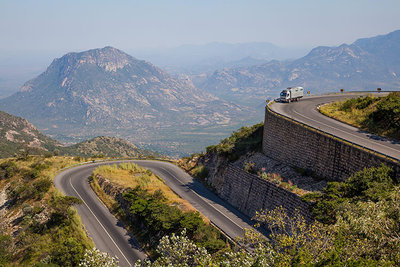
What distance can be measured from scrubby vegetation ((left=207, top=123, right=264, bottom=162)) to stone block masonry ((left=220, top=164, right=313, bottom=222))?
11.2ft

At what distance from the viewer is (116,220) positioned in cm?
4019

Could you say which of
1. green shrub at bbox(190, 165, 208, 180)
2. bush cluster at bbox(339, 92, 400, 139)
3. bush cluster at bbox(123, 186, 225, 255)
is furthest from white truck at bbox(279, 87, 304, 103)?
bush cluster at bbox(123, 186, 225, 255)

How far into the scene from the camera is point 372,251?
1614 centimetres

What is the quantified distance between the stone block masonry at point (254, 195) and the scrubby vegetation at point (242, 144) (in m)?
3.42

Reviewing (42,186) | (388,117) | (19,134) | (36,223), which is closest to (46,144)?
(19,134)

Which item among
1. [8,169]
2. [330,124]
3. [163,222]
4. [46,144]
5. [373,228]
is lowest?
[46,144]

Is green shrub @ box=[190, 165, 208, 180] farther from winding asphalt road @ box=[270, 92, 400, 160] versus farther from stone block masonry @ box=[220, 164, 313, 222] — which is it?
winding asphalt road @ box=[270, 92, 400, 160]

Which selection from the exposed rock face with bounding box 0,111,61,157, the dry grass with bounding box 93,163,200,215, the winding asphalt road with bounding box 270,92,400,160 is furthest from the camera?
the exposed rock face with bounding box 0,111,61,157

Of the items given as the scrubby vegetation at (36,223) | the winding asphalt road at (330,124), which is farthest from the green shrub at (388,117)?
the scrubby vegetation at (36,223)

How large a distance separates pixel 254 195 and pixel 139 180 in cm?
2101

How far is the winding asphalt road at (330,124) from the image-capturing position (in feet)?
101

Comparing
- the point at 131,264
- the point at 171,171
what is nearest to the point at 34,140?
the point at 171,171

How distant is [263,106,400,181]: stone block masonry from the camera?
28922 mm

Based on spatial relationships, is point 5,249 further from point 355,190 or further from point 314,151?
point 355,190
